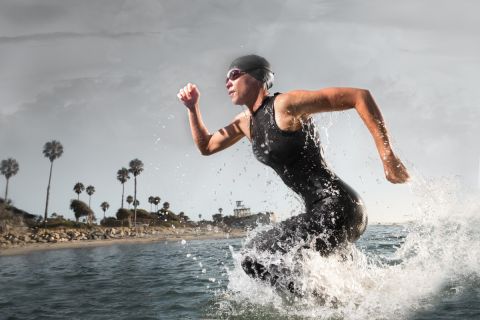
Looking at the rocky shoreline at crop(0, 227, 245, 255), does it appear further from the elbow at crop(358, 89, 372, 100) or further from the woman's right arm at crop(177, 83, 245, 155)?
the elbow at crop(358, 89, 372, 100)

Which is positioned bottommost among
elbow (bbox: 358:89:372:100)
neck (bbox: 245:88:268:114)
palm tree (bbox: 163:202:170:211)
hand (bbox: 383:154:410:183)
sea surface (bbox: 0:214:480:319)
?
sea surface (bbox: 0:214:480:319)

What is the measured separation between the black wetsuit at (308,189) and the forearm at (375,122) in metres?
0.59

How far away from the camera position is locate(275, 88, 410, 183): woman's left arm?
3090mm

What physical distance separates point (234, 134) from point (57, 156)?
7720 centimetres

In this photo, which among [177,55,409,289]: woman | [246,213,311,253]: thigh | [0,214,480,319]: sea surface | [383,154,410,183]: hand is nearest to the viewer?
[383,154,410,183]: hand

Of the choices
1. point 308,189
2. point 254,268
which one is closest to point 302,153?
point 308,189

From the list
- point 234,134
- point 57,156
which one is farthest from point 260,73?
point 57,156

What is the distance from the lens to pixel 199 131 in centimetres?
461

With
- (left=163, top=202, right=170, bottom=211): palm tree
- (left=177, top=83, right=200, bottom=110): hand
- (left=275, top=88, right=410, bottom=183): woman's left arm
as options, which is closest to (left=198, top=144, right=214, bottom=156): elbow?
(left=177, top=83, right=200, bottom=110): hand

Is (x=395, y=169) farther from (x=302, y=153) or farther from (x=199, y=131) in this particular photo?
(x=199, y=131)

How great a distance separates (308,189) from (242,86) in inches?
44.7

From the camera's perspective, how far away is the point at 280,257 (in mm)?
3689

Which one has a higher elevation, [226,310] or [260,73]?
[260,73]

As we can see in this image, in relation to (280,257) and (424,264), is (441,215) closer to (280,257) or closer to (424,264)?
(424,264)
